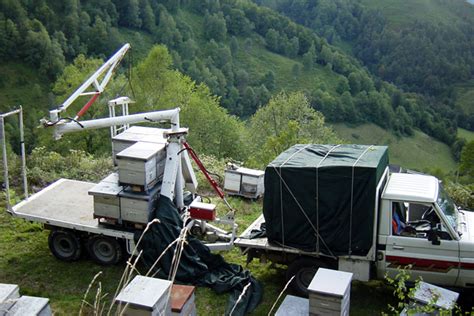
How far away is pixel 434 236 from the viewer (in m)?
9.34

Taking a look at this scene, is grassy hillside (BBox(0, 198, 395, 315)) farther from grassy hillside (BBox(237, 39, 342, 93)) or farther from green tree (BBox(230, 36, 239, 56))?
green tree (BBox(230, 36, 239, 56))

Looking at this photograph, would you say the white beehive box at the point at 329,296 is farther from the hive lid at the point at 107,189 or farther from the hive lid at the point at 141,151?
the hive lid at the point at 107,189

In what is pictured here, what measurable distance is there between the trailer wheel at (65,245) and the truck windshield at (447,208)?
755 centimetres

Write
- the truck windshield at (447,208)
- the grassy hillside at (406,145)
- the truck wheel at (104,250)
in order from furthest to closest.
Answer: the grassy hillside at (406,145) < the truck wheel at (104,250) < the truck windshield at (447,208)

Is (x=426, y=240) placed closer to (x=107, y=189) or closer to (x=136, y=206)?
(x=136, y=206)

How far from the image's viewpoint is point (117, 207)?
430 inches

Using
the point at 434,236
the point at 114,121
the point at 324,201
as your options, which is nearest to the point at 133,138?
the point at 114,121

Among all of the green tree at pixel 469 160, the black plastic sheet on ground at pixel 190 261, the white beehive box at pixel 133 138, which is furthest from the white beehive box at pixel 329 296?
the green tree at pixel 469 160

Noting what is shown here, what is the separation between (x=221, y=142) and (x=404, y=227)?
107ft

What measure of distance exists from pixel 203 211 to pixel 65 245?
3.16 metres

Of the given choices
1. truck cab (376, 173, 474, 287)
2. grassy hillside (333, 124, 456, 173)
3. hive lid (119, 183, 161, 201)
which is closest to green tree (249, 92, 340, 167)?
hive lid (119, 183, 161, 201)

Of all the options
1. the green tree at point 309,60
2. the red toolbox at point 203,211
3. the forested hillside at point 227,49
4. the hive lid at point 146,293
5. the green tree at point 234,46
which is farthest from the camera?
the green tree at point 309,60

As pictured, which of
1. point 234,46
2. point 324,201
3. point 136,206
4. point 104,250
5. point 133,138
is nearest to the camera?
point 324,201

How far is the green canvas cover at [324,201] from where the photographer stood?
9539mm
